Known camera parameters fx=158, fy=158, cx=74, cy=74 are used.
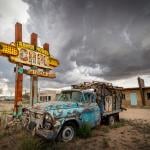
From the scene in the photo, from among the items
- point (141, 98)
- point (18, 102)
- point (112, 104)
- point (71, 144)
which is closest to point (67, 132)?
point (71, 144)

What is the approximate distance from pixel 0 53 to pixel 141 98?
70.8 feet

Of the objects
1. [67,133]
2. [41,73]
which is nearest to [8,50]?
[41,73]

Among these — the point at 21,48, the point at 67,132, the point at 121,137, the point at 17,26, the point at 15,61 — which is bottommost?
the point at 121,137

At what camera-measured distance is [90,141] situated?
6391mm

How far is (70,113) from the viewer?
21.1ft

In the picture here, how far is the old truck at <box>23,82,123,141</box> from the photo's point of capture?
5777mm

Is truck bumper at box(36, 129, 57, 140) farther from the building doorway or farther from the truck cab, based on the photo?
the building doorway

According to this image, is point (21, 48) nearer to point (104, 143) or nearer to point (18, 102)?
point (18, 102)

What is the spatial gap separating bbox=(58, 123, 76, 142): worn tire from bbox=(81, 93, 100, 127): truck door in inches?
27.1

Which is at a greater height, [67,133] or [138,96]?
[138,96]

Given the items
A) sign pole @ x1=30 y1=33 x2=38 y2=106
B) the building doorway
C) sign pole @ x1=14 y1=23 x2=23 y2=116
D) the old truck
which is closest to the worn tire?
the old truck

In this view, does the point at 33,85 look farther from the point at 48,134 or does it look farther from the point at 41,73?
the point at 48,134

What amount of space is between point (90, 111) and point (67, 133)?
1.72 metres

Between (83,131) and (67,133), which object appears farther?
(83,131)
